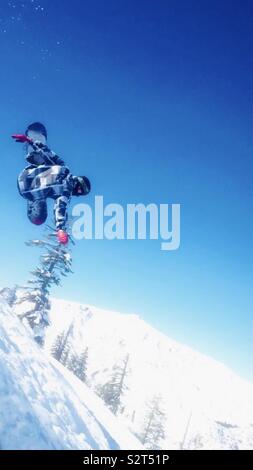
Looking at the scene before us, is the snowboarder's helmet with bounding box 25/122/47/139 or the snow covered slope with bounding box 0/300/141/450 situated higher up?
the snowboarder's helmet with bounding box 25/122/47/139

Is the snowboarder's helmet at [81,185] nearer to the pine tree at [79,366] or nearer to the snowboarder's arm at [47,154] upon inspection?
the snowboarder's arm at [47,154]

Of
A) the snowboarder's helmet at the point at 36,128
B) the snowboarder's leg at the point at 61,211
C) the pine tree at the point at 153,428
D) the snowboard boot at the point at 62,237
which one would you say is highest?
the snowboarder's helmet at the point at 36,128

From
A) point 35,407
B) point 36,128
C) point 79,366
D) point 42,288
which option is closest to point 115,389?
point 79,366

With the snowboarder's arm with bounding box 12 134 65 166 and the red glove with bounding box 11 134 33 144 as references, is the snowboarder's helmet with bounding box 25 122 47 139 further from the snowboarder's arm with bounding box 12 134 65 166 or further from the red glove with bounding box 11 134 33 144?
the red glove with bounding box 11 134 33 144

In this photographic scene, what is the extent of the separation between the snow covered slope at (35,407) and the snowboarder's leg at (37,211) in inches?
165

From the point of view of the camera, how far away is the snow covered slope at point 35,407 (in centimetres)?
864

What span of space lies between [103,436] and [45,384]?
3602 millimetres

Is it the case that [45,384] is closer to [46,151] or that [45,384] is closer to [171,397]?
[46,151]

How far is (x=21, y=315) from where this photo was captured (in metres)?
28.8

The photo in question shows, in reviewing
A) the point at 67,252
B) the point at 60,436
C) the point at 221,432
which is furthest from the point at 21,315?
the point at 221,432

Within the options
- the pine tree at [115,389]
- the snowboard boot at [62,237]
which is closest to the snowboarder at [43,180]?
the snowboard boot at [62,237]

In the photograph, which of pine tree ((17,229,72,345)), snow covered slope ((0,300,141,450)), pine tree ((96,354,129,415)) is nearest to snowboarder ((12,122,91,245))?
snow covered slope ((0,300,141,450))

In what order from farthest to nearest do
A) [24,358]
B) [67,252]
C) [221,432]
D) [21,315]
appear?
[221,432] → [21,315] → [67,252] → [24,358]

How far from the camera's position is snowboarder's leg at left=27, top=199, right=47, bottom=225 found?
364 inches
